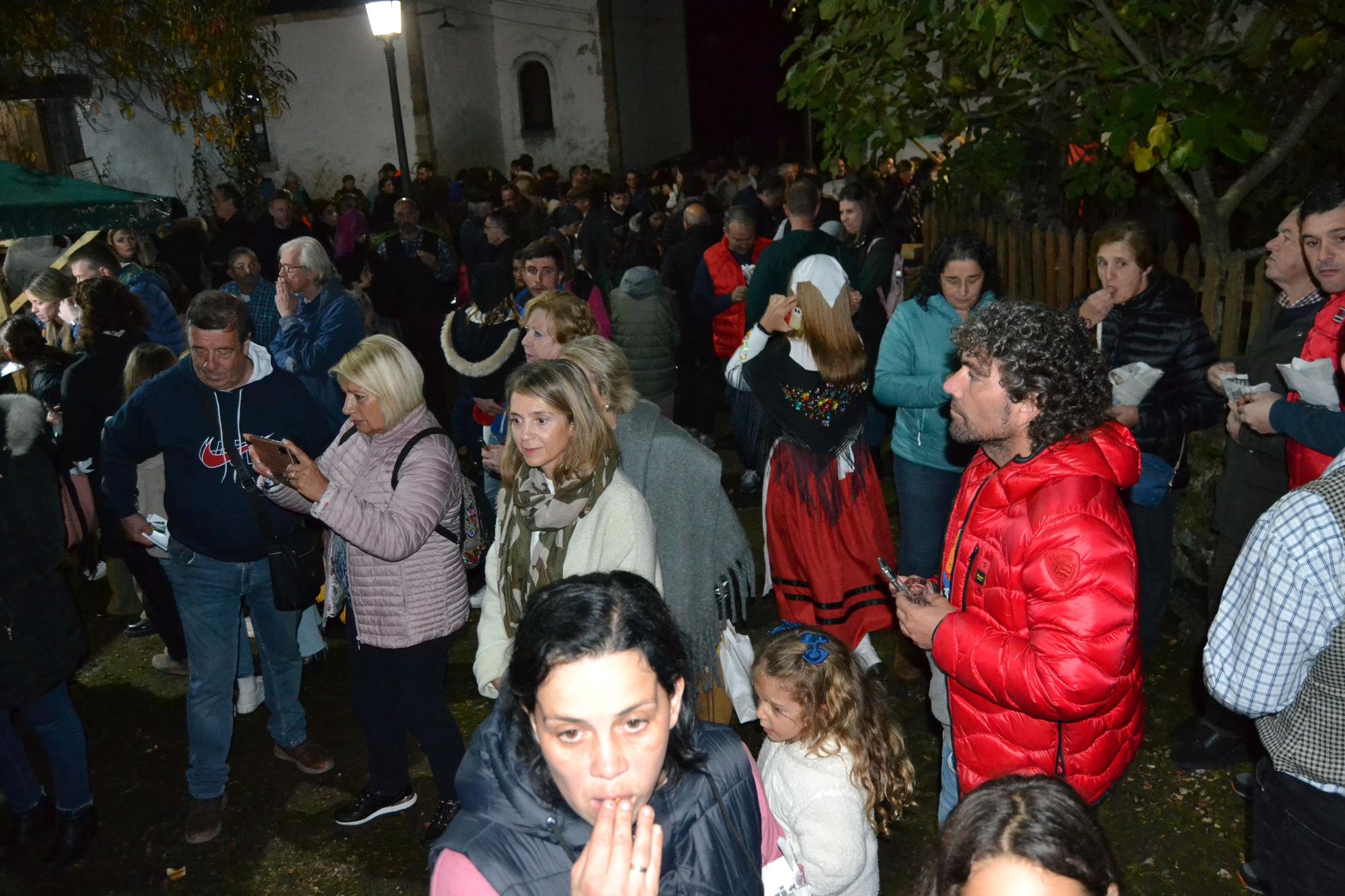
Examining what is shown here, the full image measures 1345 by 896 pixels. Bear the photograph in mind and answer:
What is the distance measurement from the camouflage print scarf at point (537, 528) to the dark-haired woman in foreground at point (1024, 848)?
165cm

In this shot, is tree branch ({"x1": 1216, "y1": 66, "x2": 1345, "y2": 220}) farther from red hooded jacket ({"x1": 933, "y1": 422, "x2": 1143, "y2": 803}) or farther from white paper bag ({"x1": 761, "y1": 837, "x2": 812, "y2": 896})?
white paper bag ({"x1": 761, "y1": 837, "x2": 812, "y2": 896})

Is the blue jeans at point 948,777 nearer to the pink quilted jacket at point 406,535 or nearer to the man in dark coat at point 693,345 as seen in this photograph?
the pink quilted jacket at point 406,535

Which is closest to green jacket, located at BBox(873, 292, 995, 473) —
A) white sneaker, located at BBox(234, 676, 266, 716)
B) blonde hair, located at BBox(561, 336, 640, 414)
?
blonde hair, located at BBox(561, 336, 640, 414)

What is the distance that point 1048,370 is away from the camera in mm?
2518

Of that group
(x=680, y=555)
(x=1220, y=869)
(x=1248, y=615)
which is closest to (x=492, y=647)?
(x=680, y=555)

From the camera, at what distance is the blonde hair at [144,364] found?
509cm

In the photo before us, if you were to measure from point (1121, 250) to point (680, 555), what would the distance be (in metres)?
2.15

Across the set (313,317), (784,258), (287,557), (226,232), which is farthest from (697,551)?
(226,232)

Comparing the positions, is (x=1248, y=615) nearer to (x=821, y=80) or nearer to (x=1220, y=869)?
(x=1220, y=869)

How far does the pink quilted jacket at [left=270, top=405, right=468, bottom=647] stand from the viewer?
12.1 ft

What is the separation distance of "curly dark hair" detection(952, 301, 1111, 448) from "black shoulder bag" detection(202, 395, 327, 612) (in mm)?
2846

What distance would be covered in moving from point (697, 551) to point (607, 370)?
0.72 meters

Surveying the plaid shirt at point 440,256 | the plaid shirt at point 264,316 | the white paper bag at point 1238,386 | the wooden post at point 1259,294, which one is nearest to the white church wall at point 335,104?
the plaid shirt at point 440,256

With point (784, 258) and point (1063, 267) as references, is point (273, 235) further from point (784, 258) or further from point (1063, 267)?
point (1063, 267)
